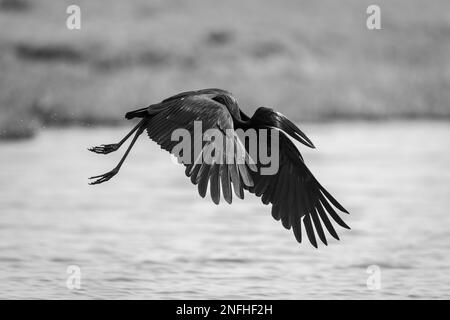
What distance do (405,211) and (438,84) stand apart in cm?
884

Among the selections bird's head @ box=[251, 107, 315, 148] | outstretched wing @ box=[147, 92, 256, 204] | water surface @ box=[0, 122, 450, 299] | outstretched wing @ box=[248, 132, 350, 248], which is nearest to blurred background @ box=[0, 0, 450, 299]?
water surface @ box=[0, 122, 450, 299]

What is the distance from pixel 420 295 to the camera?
28.0ft

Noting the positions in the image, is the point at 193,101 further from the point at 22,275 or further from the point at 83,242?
the point at 83,242

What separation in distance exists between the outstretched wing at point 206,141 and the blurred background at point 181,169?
184 cm

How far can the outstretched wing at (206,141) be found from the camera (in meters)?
5.91

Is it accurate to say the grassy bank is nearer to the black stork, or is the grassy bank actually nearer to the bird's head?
the black stork

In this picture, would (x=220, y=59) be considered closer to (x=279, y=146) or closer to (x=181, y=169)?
(x=181, y=169)

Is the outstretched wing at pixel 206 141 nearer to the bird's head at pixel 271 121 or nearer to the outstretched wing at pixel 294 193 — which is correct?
the bird's head at pixel 271 121

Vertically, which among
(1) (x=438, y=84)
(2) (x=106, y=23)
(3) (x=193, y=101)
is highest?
(2) (x=106, y=23)

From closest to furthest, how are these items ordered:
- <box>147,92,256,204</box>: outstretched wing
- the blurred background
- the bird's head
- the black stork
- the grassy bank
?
<box>147,92,256,204</box>: outstretched wing
the black stork
the bird's head
the blurred background
the grassy bank

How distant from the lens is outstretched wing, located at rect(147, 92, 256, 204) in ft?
19.4

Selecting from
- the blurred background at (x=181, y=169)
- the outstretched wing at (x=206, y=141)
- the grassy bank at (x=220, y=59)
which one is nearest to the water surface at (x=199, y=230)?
the blurred background at (x=181, y=169)

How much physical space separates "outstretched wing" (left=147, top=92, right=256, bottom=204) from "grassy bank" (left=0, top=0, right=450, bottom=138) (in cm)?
1045

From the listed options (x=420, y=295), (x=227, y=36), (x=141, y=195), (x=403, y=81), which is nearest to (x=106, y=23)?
(x=227, y=36)
